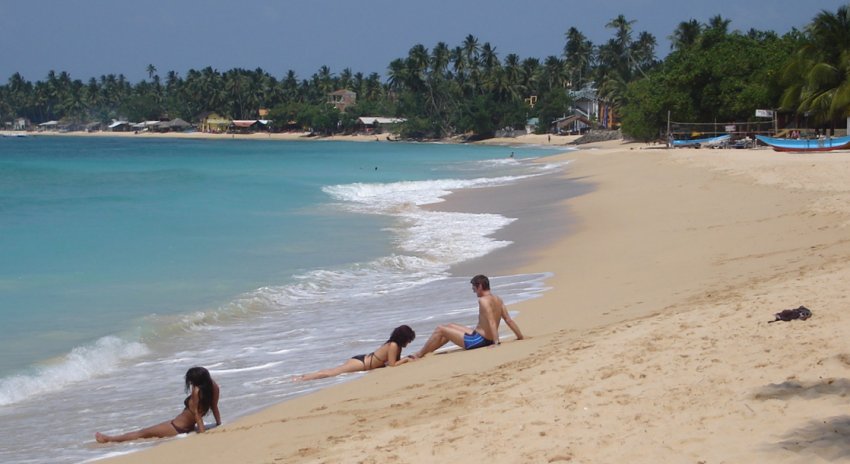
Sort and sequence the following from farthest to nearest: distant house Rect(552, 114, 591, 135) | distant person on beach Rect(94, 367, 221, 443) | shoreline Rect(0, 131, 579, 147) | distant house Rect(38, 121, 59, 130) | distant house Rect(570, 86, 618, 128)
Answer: distant house Rect(38, 121, 59, 130), distant house Rect(552, 114, 591, 135), distant house Rect(570, 86, 618, 128), shoreline Rect(0, 131, 579, 147), distant person on beach Rect(94, 367, 221, 443)

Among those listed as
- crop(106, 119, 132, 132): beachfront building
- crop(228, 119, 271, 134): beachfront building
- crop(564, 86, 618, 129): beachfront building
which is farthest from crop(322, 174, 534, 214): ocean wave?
crop(106, 119, 132, 132): beachfront building

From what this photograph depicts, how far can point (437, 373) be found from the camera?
7.65 meters

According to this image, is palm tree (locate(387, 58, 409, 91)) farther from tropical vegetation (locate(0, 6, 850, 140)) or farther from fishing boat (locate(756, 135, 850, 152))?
fishing boat (locate(756, 135, 850, 152))

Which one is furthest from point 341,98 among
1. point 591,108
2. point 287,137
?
point 591,108

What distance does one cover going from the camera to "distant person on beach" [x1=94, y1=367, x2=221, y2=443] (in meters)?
6.85

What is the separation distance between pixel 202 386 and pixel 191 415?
0.27 meters

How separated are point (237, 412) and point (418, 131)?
119963mm

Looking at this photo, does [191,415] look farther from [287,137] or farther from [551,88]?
[287,137]

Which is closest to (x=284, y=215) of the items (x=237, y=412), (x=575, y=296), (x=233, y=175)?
(x=575, y=296)

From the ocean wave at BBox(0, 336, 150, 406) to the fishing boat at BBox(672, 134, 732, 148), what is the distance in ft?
145

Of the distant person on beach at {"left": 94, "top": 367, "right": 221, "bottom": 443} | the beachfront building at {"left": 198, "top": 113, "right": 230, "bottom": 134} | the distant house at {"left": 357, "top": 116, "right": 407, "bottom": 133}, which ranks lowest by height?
the distant person on beach at {"left": 94, "top": 367, "right": 221, "bottom": 443}

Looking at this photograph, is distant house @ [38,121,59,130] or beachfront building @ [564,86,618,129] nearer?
beachfront building @ [564,86,618,129]

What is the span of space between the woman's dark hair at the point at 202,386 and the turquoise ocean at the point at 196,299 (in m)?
0.49

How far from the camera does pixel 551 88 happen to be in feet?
400
